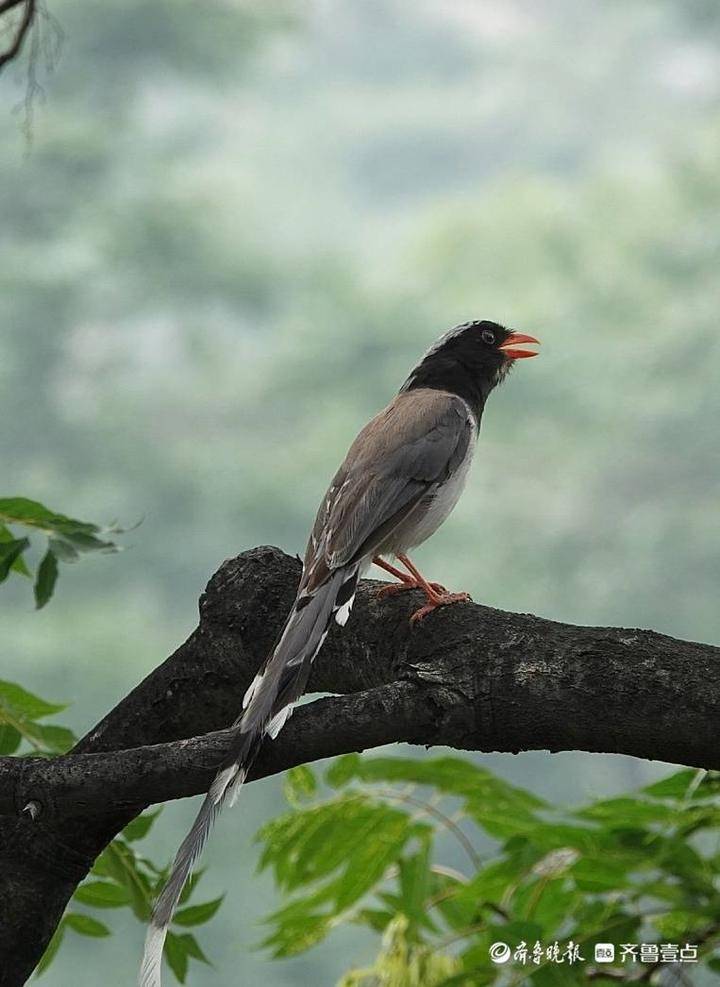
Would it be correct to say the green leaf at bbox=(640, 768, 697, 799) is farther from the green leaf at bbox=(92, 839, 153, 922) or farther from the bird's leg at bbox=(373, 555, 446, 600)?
the green leaf at bbox=(92, 839, 153, 922)

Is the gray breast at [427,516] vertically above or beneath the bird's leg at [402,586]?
above

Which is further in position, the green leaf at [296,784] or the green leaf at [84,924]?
the green leaf at [296,784]

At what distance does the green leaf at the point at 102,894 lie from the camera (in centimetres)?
218

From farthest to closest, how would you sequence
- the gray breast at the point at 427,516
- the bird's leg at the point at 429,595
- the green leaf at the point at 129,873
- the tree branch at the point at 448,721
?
the gray breast at the point at 427,516
the green leaf at the point at 129,873
the bird's leg at the point at 429,595
the tree branch at the point at 448,721

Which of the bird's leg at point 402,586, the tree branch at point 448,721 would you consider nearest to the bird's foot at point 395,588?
the bird's leg at point 402,586

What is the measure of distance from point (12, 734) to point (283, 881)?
0.79 m

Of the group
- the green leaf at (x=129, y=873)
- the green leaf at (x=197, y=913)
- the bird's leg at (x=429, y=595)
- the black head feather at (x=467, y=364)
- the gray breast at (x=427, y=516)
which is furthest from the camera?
the black head feather at (x=467, y=364)

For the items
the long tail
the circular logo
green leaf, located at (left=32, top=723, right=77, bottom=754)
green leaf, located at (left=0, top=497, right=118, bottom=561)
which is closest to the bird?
the long tail

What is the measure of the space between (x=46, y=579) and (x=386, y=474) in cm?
69

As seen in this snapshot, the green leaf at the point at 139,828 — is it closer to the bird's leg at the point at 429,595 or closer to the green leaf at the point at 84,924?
the green leaf at the point at 84,924

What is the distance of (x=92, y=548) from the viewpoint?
2.19 m

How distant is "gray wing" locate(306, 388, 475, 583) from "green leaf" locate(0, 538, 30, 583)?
499mm

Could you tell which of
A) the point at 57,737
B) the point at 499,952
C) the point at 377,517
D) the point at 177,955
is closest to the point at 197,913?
Result: the point at 177,955

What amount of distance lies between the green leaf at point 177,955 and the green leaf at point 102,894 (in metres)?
0.11
